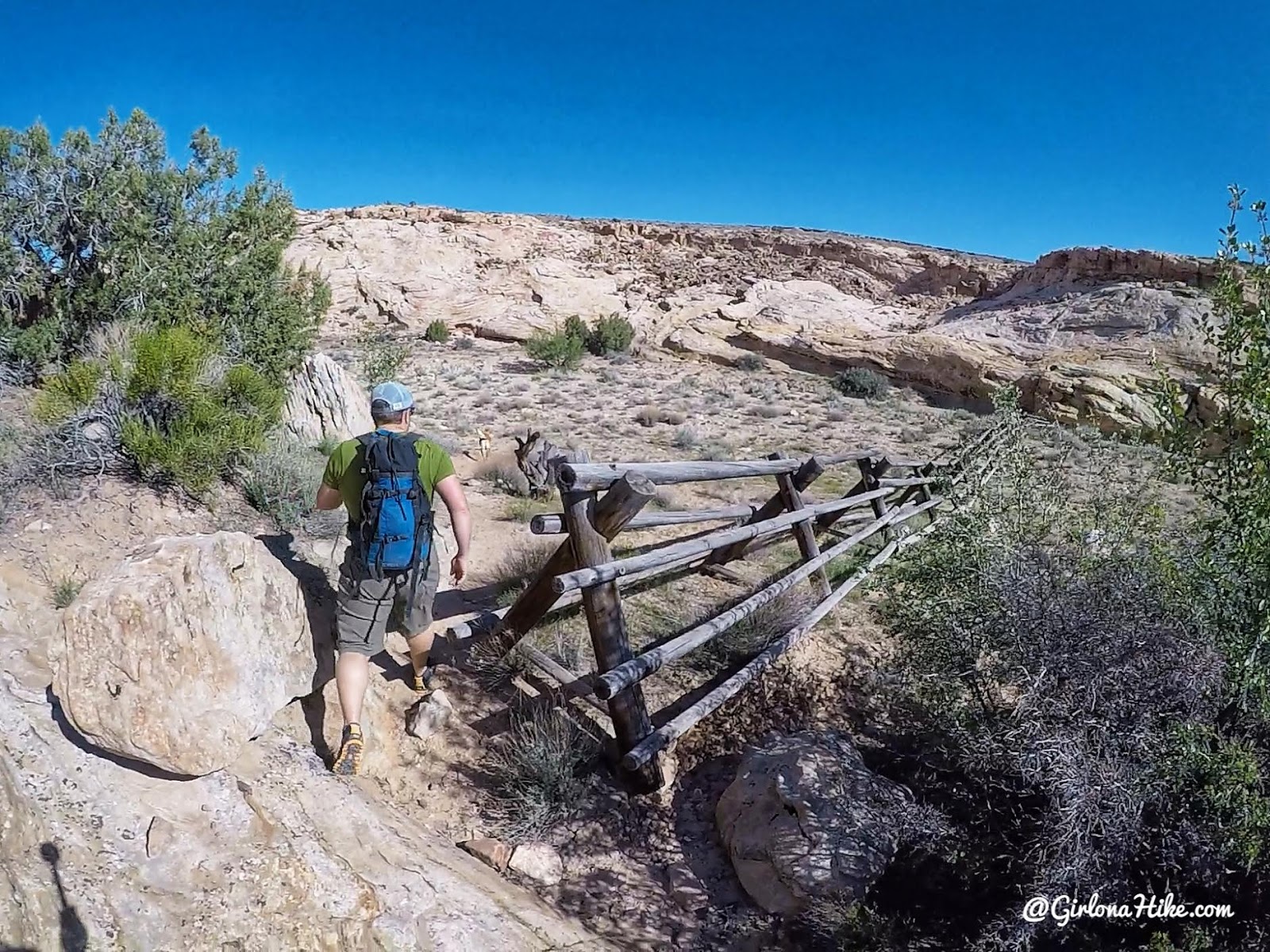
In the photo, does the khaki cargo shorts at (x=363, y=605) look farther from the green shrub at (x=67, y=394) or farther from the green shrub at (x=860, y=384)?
the green shrub at (x=860, y=384)

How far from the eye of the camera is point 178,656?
9.07 ft

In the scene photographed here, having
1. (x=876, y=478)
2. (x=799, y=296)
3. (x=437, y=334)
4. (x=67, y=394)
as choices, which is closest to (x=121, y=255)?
(x=67, y=394)

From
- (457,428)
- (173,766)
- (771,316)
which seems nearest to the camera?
(173,766)

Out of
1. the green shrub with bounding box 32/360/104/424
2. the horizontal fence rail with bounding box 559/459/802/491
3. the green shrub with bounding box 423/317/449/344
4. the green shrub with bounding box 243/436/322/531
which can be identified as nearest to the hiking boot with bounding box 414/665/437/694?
the horizontal fence rail with bounding box 559/459/802/491

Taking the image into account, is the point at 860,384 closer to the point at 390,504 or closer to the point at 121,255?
the point at 121,255

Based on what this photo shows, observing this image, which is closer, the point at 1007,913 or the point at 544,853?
the point at 1007,913

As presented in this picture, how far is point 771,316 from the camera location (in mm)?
25125

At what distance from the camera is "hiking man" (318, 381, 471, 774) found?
312cm

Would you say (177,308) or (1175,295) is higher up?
(1175,295)

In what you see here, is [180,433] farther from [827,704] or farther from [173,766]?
[827,704]

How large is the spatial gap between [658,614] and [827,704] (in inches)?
50.0

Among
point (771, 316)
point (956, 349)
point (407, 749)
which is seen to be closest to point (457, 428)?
point (407, 749)

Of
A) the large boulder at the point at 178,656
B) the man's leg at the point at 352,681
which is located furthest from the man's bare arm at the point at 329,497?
the man's leg at the point at 352,681

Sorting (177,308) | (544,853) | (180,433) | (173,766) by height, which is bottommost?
(544,853)
